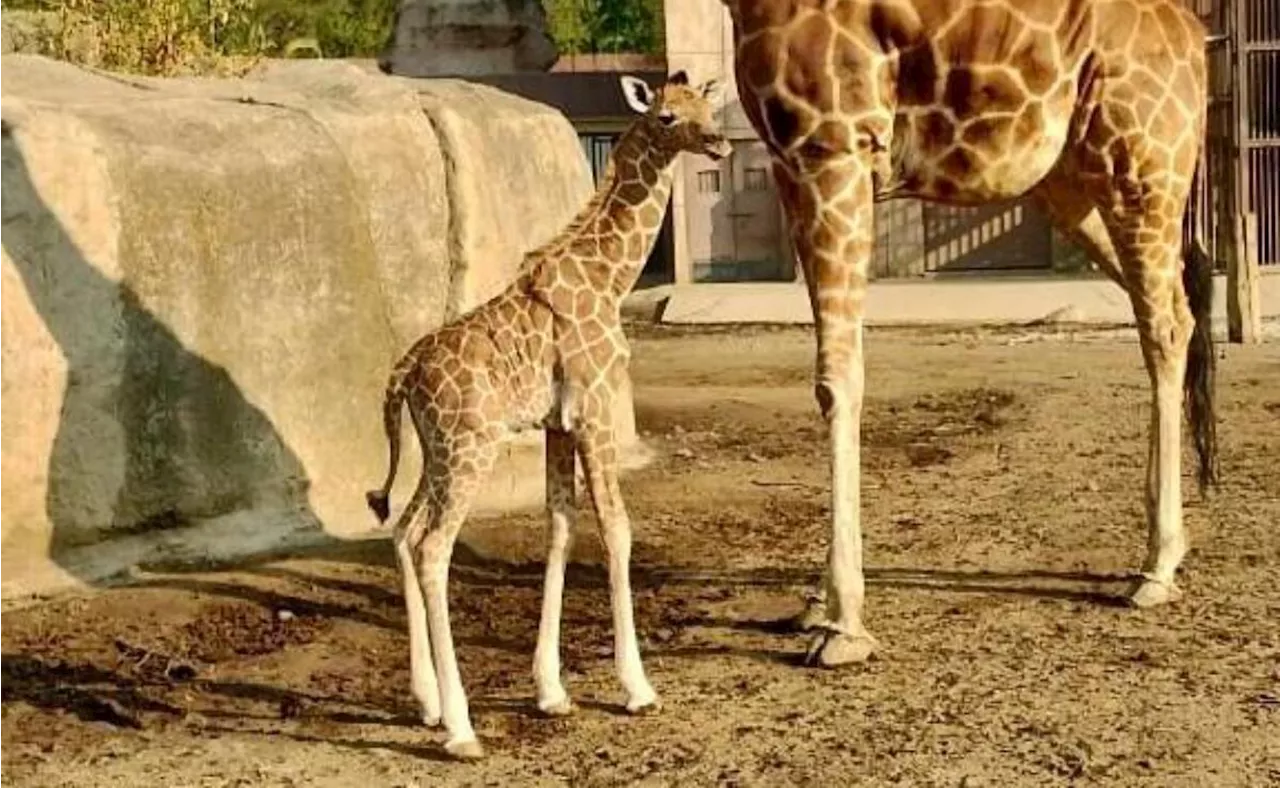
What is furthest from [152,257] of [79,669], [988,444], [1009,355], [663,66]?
[663,66]

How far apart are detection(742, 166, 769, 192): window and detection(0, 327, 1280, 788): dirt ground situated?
9655 millimetres

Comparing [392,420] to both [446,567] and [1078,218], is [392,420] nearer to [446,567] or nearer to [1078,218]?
[446,567]

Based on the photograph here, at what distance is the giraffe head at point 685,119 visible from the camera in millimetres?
5594

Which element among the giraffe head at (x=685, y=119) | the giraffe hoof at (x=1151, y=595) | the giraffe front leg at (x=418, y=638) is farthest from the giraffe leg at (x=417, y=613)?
the giraffe hoof at (x=1151, y=595)

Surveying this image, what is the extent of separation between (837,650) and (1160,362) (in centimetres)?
169

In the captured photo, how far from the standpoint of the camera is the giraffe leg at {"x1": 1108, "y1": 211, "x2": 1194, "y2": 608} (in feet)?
22.0

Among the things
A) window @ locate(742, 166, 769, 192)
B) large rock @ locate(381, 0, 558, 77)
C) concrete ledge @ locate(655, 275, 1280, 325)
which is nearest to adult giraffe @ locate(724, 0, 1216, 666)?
concrete ledge @ locate(655, 275, 1280, 325)

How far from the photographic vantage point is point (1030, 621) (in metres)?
6.53

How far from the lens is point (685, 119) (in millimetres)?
5605

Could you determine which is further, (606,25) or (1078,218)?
(606,25)

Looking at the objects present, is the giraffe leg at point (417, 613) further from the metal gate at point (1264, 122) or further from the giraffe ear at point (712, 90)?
the metal gate at point (1264, 122)

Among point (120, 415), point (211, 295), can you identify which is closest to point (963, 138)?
point (211, 295)

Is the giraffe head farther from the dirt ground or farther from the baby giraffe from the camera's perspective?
the dirt ground

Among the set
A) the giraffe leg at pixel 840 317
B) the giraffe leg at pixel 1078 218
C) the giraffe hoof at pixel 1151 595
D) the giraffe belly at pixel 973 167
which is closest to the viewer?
the giraffe leg at pixel 840 317
